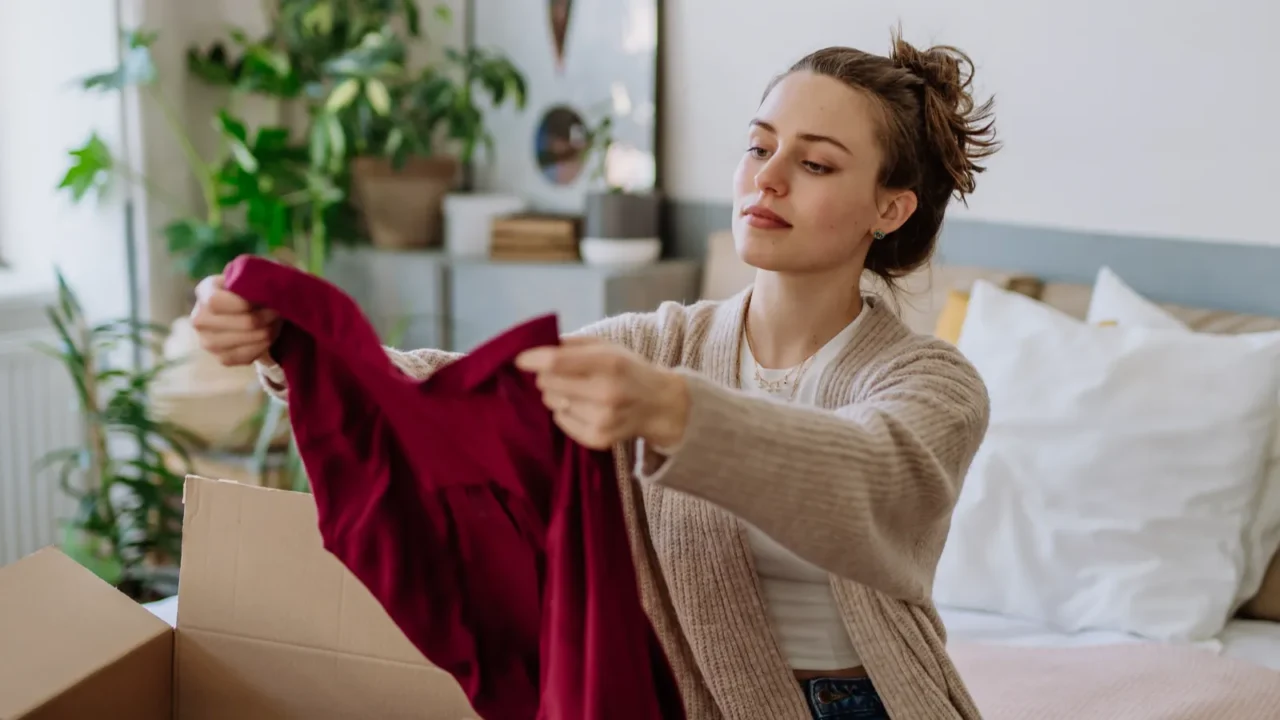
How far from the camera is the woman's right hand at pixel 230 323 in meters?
1.01

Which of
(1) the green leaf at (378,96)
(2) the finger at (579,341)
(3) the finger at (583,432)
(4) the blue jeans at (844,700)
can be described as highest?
(1) the green leaf at (378,96)

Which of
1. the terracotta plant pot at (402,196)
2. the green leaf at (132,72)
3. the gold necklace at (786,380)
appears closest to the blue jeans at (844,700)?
the gold necklace at (786,380)

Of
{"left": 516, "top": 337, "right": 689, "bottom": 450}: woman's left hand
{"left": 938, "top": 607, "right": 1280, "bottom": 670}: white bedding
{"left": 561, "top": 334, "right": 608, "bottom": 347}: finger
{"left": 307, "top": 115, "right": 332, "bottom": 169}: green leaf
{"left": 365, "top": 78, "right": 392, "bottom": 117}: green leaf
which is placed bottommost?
{"left": 938, "top": 607, "right": 1280, "bottom": 670}: white bedding

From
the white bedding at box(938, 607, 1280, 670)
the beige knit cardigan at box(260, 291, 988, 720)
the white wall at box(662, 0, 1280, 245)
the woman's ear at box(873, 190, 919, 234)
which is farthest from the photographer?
the white wall at box(662, 0, 1280, 245)

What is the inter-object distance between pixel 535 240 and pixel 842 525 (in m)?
1.91

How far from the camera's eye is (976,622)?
187 centimetres

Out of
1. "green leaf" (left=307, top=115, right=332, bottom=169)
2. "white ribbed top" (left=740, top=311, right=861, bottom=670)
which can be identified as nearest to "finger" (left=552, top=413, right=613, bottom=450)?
"white ribbed top" (left=740, top=311, right=861, bottom=670)

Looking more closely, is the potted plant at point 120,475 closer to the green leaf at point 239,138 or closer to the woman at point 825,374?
the green leaf at point 239,138

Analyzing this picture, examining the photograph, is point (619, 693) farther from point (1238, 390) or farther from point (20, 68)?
point (20, 68)

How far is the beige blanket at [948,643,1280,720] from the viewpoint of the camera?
1536mm

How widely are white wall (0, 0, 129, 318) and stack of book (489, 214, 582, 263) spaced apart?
0.87 metres

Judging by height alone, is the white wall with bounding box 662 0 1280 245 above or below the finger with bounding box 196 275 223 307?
above

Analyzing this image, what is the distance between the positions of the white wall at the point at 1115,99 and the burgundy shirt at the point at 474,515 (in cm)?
131

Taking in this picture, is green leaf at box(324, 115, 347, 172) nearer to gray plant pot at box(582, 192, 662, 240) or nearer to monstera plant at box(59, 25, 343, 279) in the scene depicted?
monstera plant at box(59, 25, 343, 279)
